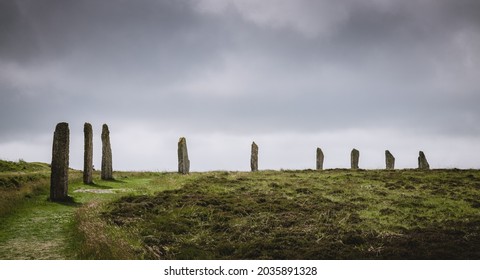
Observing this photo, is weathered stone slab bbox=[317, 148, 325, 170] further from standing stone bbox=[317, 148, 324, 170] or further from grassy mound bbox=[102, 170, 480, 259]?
grassy mound bbox=[102, 170, 480, 259]

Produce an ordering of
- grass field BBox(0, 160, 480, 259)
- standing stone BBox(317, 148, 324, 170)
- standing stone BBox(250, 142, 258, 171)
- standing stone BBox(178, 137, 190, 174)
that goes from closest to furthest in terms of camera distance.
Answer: grass field BBox(0, 160, 480, 259)
standing stone BBox(178, 137, 190, 174)
standing stone BBox(250, 142, 258, 171)
standing stone BBox(317, 148, 324, 170)

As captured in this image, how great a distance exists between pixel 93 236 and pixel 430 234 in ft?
38.9

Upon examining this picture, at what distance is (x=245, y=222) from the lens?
651 inches

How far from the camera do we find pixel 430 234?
14.2 m

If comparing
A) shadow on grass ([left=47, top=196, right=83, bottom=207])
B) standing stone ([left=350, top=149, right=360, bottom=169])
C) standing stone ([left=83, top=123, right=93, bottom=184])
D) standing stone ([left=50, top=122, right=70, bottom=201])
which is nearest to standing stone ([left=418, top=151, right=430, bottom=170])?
standing stone ([left=350, top=149, right=360, bottom=169])

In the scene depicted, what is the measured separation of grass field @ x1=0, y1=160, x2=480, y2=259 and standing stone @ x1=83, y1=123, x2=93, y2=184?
3.53 ft

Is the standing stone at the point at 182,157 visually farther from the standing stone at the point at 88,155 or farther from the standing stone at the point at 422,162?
the standing stone at the point at 422,162

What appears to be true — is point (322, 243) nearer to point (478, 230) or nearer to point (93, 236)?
point (478, 230)

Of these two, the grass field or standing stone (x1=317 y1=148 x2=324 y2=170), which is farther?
standing stone (x1=317 y1=148 x2=324 y2=170)

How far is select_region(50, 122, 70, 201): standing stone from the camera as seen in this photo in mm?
19828

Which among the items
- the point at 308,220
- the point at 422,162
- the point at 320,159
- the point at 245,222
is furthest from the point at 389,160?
the point at 245,222

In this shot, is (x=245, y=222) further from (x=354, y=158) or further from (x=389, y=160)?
(x=389, y=160)
